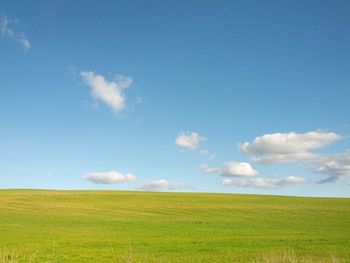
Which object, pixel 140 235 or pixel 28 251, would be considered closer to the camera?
pixel 28 251

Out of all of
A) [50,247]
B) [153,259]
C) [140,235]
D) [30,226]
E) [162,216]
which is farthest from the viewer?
[162,216]

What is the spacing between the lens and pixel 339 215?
57.2 metres

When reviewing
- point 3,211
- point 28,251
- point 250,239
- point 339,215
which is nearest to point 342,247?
point 250,239

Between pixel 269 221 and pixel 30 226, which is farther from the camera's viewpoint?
pixel 269 221

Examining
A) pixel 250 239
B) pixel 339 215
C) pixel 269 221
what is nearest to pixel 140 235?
pixel 250 239

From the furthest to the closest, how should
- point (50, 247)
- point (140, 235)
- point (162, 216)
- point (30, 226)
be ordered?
1. point (162, 216)
2. point (30, 226)
3. point (140, 235)
4. point (50, 247)

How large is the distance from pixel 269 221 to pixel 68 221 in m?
21.4

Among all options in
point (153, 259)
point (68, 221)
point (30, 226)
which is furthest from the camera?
point (68, 221)

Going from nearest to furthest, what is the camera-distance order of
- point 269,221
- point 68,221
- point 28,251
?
point 28,251
point 68,221
point 269,221

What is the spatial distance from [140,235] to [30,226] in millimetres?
11928

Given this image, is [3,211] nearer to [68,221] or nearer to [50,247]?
[68,221]

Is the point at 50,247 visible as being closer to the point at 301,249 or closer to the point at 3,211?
the point at 301,249

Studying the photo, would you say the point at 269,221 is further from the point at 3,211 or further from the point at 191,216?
the point at 3,211

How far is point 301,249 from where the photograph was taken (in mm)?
25984
